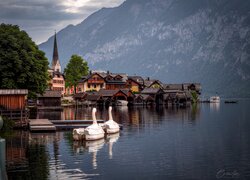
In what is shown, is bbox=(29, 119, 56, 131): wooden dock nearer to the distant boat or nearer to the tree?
the tree

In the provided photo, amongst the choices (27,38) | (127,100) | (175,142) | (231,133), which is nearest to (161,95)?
(127,100)

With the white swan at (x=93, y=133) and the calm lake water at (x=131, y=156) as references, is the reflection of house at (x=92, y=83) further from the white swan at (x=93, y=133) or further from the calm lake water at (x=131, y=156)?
the white swan at (x=93, y=133)

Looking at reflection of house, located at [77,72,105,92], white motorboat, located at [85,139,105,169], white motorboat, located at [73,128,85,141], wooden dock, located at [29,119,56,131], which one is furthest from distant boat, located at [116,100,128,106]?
white motorboat, located at [73,128,85,141]

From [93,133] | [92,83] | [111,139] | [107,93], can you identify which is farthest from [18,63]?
[92,83]

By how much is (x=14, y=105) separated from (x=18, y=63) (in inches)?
485

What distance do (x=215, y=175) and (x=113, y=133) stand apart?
83.7 feet

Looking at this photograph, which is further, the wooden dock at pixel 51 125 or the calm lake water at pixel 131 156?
the wooden dock at pixel 51 125

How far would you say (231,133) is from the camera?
56594 millimetres

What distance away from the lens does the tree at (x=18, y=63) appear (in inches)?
2581

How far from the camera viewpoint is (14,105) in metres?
55.0

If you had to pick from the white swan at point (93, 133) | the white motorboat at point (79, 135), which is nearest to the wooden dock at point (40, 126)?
the white motorboat at point (79, 135)

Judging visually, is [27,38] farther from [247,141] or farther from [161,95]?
[161,95]

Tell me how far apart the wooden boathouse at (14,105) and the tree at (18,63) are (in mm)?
10198

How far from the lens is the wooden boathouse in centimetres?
5409
